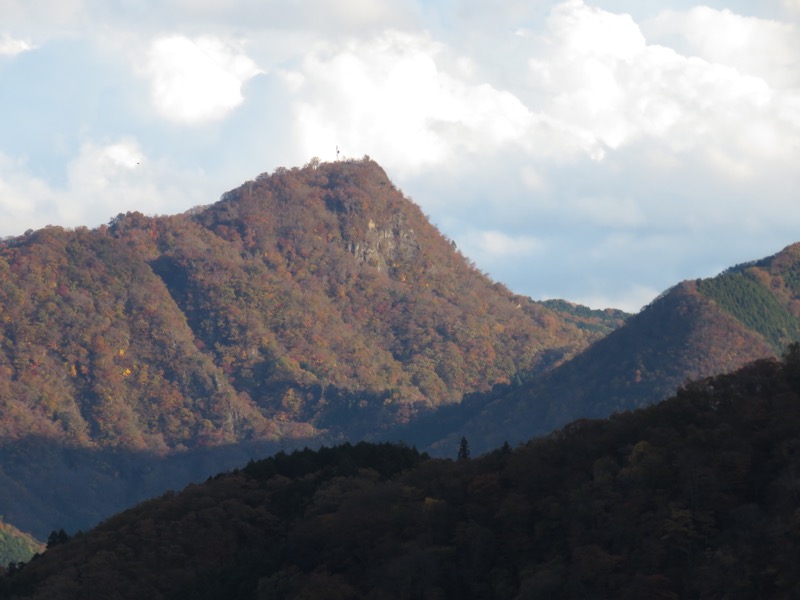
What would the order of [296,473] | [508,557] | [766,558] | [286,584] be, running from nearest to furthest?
[766,558]
[508,557]
[286,584]
[296,473]

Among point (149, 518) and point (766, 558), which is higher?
point (149, 518)

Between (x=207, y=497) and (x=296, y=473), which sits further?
(x=296, y=473)

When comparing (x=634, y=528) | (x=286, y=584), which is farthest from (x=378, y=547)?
(x=634, y=528)

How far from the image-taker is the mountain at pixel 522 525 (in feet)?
277

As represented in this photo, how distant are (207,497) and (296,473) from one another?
10583 mm

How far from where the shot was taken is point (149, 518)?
391ft

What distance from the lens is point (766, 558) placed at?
7856 cm

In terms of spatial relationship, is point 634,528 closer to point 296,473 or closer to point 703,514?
point 703,514

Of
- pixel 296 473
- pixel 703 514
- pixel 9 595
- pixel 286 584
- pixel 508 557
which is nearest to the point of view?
pixel 703 514

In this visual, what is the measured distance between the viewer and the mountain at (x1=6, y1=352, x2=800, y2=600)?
84.6m

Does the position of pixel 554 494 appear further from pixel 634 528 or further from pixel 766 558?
pixel 766 558

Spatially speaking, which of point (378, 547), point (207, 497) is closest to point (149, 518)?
point (207, 497)

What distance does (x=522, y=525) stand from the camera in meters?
96.1

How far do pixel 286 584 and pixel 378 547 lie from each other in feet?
18.4
